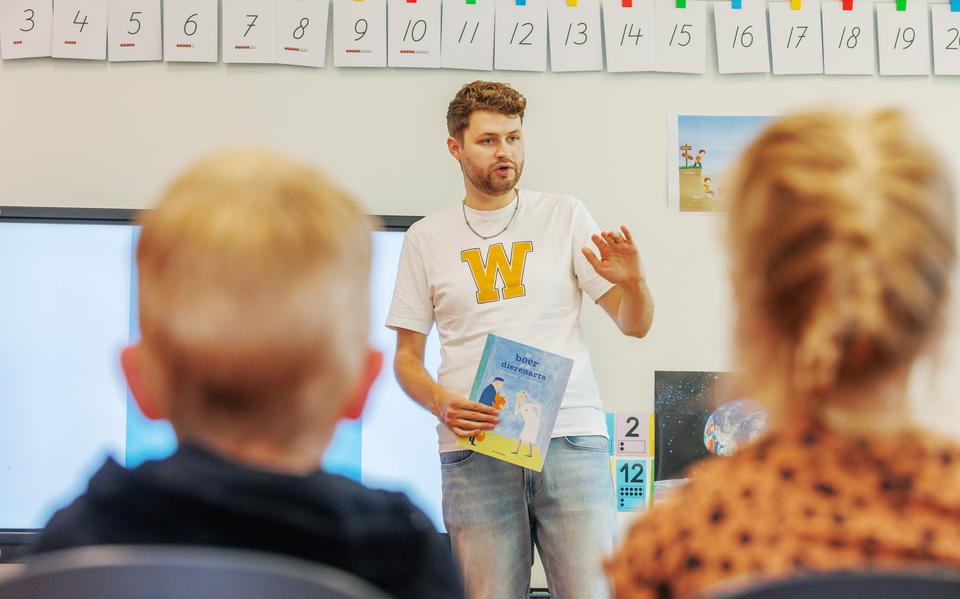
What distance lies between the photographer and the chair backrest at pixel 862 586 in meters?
0.63

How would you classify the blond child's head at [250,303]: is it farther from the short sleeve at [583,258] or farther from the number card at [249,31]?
the number card at [249,31]

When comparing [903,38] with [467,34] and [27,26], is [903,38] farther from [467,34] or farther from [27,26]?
[27,26]

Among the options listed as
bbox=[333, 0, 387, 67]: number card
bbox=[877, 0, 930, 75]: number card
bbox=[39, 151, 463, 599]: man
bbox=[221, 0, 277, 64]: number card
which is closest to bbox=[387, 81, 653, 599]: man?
bbox=[333, 0, 387, 67]: number card

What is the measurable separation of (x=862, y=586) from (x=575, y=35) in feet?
7.67

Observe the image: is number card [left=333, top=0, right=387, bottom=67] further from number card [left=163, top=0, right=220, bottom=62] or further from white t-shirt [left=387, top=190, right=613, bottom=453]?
white t-shirt [left=387, top=190, right=613, bottom=453]

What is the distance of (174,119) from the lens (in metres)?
2.73

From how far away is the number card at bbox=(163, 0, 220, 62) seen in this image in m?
2.71

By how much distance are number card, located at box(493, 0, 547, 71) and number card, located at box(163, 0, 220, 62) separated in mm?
824

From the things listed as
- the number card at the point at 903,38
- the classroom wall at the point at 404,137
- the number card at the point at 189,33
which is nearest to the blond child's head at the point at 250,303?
the classroom wall at the point at 404,137

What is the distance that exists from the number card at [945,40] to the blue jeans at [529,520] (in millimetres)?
1643

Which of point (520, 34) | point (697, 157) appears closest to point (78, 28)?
point (520, 34)

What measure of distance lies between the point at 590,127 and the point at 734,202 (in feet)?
6.54

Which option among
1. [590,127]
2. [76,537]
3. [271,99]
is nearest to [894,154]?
[76,537]

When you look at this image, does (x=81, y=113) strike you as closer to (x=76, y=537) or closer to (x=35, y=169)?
(x=35, y=169)
